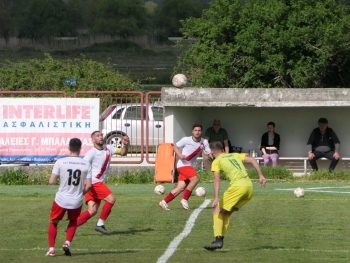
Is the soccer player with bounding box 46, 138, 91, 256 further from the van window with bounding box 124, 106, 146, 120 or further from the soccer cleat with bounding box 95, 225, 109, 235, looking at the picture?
the van window with bounding box 124, 106, 146, 120

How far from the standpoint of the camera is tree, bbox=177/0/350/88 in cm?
4241

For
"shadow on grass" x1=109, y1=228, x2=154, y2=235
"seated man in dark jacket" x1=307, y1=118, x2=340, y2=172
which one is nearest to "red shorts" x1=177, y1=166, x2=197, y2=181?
"shadow on grass" x1=109, y1=228, x2=154, y2=235

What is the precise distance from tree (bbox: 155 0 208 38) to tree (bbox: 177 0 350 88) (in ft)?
271

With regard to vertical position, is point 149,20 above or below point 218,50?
above

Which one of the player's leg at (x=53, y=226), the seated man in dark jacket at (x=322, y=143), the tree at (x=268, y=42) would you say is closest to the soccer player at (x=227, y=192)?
the player's leg at (x=53, y=226)

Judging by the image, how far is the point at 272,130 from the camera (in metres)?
29.8

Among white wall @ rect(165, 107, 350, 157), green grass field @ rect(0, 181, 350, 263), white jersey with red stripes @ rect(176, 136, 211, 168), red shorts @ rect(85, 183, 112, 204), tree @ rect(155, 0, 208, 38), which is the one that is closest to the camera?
green grass field @ rect(0, 181, 350, 263)

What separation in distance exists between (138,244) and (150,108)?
13697mm

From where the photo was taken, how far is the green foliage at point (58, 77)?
142ft

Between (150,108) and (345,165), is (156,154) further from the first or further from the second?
(345,165)

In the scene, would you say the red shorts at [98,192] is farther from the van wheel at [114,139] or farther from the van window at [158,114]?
the van window at [158,114]

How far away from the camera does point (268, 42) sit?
42688 mm

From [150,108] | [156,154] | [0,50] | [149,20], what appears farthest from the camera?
[149,20]

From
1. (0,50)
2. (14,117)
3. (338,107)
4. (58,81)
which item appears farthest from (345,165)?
(0,50)
